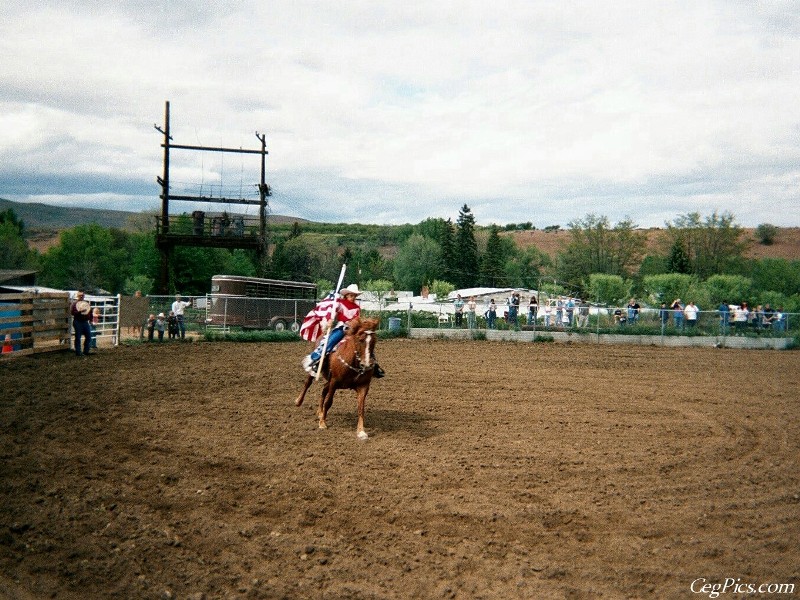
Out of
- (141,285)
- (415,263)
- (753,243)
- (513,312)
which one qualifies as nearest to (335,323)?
(513,312)

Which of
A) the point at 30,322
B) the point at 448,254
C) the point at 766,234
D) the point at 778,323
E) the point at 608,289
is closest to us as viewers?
the point at 30,322

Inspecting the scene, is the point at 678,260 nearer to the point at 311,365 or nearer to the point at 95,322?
the point at 95,322

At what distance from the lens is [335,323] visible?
458 inches

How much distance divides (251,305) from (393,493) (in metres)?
27.8

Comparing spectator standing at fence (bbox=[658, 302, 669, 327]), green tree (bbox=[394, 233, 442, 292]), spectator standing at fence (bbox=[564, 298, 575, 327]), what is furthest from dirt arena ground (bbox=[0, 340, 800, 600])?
green tree (bbox=[394, 233, 442, 292])

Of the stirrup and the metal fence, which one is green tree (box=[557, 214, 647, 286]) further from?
the stirrup

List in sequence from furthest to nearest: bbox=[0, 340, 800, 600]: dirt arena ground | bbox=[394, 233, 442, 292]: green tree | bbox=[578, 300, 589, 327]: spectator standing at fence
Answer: bbox=[394, 233, 442, 292]: green tree
bbox=[578, 300, 589, 327]: spectator standing at fence
bbox=[0, 340, 800, 600]: dirt arena ground

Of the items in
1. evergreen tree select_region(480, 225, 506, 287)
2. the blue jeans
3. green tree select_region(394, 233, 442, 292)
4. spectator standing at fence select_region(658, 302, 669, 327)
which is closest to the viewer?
the blue jeans

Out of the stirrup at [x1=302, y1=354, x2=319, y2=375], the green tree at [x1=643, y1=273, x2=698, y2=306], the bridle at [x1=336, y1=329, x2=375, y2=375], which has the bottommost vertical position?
the stirrup at [x1=302, y1=354, x2=319, y2=375]

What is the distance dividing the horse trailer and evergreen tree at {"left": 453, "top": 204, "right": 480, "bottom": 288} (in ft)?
183

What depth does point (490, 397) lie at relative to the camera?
1466 centimetres

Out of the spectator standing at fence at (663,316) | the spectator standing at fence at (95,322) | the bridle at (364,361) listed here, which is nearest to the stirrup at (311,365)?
the bridle at (364,361)

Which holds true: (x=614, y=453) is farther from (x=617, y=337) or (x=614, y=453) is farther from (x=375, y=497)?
(x=617, y=337)

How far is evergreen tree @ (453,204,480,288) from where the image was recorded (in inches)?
3642
